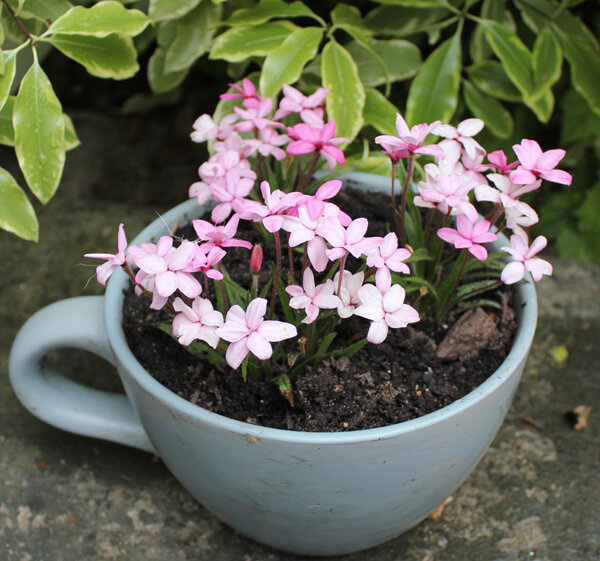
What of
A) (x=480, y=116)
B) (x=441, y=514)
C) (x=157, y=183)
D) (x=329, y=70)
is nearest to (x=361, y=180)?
(x=329, y=70)

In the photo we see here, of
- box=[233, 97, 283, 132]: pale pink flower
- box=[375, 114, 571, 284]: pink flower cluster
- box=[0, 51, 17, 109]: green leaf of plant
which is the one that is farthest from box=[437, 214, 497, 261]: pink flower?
box=[0, 51, 17, 109]: green leaf of plant

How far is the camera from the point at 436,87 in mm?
961

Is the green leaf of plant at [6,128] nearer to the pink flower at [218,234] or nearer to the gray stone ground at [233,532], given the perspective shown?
the gray stone ground at [233,532]

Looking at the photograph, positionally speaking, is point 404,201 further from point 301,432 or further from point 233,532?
point 233,532

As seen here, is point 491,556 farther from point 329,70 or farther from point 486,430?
point 329,70

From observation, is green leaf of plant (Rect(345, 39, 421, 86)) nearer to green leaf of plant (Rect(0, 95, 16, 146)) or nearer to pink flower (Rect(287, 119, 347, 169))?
pink flower (Rect(287, 119, 347, 169))

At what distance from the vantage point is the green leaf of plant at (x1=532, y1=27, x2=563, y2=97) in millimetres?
979

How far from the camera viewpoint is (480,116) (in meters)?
1.07

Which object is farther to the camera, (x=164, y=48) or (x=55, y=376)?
(x=164, y=48)

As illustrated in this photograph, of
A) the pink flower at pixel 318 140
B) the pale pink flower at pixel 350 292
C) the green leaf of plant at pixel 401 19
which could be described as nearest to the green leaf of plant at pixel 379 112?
the green leaf of plant at pixel 401 19

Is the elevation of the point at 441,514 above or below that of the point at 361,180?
below

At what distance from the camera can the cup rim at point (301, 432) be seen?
0.61 metres

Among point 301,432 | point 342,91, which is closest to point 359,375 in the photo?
point 301,432

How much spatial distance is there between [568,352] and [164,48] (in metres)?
0.71
